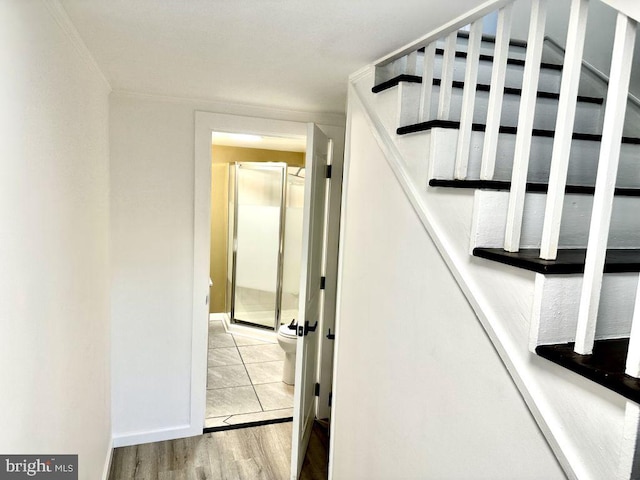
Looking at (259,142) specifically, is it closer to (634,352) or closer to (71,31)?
(71,31)

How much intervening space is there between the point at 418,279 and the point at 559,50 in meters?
1.61

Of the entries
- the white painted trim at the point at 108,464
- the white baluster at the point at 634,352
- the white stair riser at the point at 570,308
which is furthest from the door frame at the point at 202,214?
the white baluster at the point at 634,352

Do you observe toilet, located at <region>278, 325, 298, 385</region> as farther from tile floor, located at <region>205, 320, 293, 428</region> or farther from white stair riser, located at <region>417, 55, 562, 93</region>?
white stair riser, located at <region>417, 55, 562, 93</region>

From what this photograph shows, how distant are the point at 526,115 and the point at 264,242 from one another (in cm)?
408

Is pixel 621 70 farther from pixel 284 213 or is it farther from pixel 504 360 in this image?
pixel 284 213

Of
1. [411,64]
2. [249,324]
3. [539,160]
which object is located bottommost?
[249,324]

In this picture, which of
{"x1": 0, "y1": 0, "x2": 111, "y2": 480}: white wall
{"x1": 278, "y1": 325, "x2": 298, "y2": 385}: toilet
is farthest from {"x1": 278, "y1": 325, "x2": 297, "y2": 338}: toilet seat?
{"x1": 0, "y1": 0, "x2": 111, "y2": 480}: white wall

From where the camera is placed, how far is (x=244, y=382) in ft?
12.3

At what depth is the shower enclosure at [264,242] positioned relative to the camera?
4.89m

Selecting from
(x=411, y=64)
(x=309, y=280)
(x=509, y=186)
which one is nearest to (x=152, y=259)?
(x=309, y=280)

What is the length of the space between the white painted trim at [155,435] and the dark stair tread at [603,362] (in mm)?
2605

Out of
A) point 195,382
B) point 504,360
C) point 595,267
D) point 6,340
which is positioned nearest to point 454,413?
point 504,360

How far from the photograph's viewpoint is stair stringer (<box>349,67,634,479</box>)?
0.84m

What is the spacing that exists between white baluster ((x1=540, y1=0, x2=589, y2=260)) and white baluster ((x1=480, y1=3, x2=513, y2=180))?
0.24 m
